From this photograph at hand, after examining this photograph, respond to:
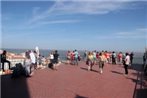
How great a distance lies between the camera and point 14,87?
1820 centimetres

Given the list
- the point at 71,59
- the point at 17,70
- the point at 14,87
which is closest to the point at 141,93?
the point at 14,87

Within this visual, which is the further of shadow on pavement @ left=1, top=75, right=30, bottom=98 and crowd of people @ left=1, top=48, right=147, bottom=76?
crowd of people @ left=1, top=48, right=147, bottom=76

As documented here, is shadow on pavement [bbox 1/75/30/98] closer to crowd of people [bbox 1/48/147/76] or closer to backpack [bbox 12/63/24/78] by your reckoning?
backpack [bbox 12/63/24/78]

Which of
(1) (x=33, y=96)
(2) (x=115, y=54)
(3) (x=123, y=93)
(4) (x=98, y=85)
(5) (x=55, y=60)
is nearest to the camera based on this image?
(1) (x=33, y=96)

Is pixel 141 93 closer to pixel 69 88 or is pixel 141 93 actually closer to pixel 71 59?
pixel 69 88

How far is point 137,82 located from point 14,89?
8.76 metres

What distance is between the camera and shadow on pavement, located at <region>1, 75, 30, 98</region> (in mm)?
16239

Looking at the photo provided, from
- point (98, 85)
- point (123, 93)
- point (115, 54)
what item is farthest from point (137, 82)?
point (115, 54)

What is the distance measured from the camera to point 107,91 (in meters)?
17.9

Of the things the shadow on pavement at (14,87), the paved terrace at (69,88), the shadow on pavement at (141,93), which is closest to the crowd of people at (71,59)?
the paved terrace at (69,88)

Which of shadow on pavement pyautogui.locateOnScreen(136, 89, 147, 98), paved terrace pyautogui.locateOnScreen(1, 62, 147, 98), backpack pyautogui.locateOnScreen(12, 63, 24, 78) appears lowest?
shadow on pavement pyautogui.locateOnScreen(136, 89, 147, 98)

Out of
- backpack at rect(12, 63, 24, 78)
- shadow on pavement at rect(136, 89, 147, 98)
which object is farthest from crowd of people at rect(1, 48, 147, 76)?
shadow on pavement at rect(136, 89, 147, 98)

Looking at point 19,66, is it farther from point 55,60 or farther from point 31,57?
point 55,60

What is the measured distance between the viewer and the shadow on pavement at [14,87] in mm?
16239
